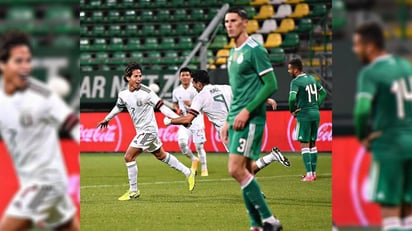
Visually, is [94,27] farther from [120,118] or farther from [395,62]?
[395,62]

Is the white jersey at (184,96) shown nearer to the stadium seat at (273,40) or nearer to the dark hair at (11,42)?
the stadium seat at (273,40)

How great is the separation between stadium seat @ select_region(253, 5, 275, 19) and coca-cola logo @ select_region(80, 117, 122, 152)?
6103 millimetres

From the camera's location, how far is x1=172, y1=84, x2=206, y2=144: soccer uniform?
14094mm

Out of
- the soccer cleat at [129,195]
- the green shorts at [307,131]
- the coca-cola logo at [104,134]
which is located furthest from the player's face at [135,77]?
the coca-cola logo at [104,134]

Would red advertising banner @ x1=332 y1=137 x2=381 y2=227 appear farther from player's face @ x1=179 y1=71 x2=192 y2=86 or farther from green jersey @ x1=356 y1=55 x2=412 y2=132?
player's face @ x1=179 y1=71 x2=192 y2=86

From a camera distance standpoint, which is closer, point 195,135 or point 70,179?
point 70,179

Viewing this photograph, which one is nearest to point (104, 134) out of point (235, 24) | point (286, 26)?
point (286, 26)

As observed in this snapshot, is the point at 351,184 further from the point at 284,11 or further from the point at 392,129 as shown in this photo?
the point at 284,11

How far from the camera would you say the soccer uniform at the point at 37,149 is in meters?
4.35

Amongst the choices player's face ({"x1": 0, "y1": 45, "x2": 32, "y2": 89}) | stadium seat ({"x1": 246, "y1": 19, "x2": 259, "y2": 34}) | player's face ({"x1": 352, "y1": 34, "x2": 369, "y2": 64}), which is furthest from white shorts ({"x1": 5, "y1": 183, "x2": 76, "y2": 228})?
stadium seat ({"x1": 246, "y1": 19, "x2": 259, "y2": 34})

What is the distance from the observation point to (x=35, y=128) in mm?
4383

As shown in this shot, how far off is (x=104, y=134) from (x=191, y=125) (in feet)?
17.0

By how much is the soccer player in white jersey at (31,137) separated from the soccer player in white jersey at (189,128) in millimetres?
8464

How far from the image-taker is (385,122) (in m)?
4.41
